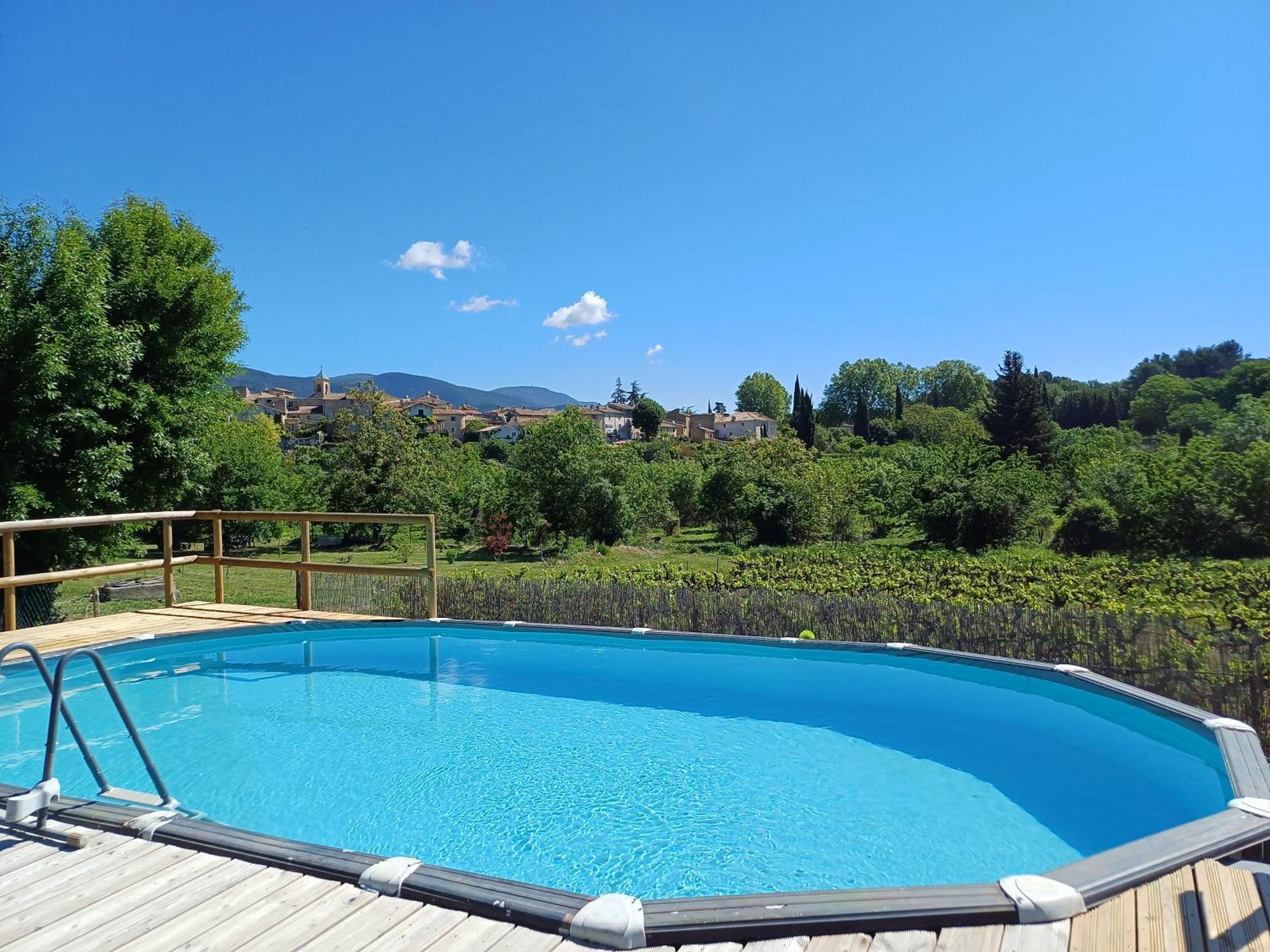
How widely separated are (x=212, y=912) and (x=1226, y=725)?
18.3ft

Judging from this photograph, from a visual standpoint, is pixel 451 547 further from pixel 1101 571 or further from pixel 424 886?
pixel 424 886

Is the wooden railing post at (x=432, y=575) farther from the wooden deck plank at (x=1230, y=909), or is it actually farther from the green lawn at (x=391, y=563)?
the wooden deck plank at (x=1230, y=909)

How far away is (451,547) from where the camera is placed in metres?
19.4

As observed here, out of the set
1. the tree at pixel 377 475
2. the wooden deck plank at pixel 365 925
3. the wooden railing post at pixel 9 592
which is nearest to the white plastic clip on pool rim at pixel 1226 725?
the wooden deck plank at pixel 365 925

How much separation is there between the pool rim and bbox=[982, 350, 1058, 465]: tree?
1201 inches

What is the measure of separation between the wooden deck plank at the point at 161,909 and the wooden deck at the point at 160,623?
224 inches

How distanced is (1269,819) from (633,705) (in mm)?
4635

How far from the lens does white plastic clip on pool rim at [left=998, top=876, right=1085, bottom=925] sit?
2434 mm

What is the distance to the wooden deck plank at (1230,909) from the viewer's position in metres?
2.22

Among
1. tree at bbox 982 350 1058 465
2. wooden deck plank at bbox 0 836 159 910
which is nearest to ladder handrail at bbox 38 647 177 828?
wooden deck plank at bbox 0 836 159 910

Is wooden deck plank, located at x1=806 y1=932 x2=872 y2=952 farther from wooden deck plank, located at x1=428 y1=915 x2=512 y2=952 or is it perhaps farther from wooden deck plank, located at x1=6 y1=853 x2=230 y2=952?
wooden deck plank, located at x1=6 y1=853 x2=230 y2=952

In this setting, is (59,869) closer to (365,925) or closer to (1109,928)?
(365,925)

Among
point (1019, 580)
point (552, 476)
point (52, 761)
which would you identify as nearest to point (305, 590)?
point (52, 761)

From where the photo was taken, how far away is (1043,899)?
2.46 meters
